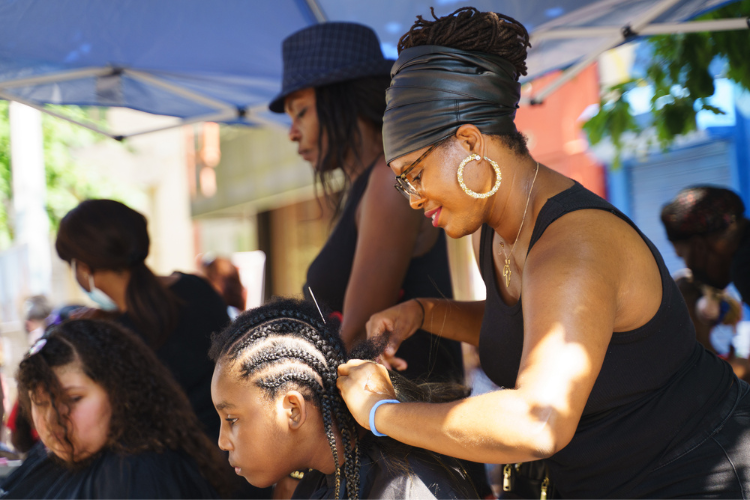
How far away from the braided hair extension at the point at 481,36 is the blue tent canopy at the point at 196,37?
1.78 metres

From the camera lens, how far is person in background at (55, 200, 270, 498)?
109 inches

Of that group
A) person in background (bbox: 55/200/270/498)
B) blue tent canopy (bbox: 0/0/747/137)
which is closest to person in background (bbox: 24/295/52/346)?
blue tent canopy (bbox: 0/0/747/137)

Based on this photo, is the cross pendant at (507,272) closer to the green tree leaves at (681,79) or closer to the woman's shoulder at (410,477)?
the woman's shoulder at (410,477)

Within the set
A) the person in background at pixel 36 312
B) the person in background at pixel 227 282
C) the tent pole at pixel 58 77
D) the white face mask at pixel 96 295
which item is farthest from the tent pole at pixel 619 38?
the person in background at pixel 36 312

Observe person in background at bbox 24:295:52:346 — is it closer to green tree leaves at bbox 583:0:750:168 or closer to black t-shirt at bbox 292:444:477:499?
green tree leaves at bbox 583:0:750:168

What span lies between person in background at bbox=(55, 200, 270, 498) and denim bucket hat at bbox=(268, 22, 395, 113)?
86 centimetres

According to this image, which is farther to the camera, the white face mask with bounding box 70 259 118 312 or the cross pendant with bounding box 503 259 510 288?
the white face mask with bounding box 70 259 118 312

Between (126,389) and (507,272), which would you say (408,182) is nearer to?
(507,272)

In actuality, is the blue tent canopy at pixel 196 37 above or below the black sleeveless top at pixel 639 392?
above

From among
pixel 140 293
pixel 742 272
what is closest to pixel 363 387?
pixel 140 293

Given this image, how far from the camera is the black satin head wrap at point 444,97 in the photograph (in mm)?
1480

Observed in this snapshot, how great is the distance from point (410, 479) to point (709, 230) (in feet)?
7.24

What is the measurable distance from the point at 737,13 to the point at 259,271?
543cm

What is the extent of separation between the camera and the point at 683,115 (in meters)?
3.89
